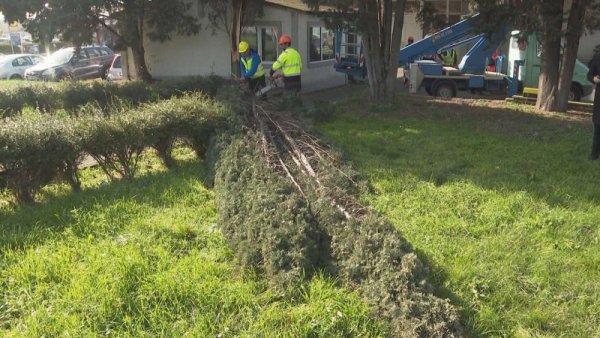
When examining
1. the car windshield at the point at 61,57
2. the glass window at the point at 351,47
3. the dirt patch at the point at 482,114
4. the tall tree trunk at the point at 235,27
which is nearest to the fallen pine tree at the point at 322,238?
the dirt patch at the point at 482,114

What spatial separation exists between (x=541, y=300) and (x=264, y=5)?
15.0 metres

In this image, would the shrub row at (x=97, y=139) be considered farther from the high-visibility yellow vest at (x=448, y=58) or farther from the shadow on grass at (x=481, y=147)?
the high-visibility yellow vest at (x=448, y=58)

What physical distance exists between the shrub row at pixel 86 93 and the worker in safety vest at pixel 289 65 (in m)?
1.74

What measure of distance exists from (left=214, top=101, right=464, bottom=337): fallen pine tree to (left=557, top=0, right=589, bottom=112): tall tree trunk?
7.10 metres

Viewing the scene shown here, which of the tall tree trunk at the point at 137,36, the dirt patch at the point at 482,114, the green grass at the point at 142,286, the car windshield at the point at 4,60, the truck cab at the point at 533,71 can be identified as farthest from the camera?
the car windshield at the point at 4,60

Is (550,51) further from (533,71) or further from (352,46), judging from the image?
(352,46)

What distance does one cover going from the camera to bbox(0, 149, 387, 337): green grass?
3287 millimetres

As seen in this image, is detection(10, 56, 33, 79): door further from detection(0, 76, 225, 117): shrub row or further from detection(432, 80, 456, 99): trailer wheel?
detection(432, 80, 456, 99): trailer wheel

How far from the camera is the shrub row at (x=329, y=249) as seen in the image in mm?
3143

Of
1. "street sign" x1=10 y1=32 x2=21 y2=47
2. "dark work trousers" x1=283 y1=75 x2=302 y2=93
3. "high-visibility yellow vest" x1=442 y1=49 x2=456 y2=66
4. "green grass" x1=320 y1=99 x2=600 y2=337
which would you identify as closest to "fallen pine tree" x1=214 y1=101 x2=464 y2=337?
"green grass" x1=320 y1=99 x2=600 y2=337

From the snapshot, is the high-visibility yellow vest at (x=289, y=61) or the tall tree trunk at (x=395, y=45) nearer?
the high-visibility yellow vest at (x=289, y=61)

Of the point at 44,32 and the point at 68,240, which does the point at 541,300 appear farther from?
the point at 44,32

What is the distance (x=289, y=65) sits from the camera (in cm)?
1079

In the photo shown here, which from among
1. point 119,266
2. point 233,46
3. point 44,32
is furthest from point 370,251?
point 44,32
